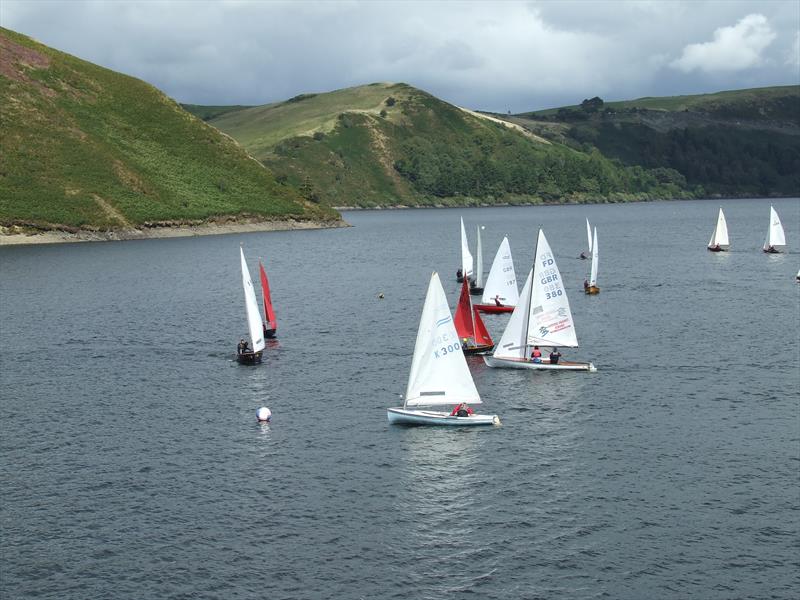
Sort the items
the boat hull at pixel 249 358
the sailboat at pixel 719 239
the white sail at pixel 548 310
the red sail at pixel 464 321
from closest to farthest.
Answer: the white sail at pixel 548 310, the boat hull at pixel 249 358, the red sail at pixel 464 321, the sailboat at pixel 719 239

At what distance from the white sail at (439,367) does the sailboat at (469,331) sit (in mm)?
20964

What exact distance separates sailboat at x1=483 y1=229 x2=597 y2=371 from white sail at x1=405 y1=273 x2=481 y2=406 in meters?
17.0

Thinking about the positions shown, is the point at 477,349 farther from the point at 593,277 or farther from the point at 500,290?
the point at 593,277

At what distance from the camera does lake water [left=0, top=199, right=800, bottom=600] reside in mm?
43531

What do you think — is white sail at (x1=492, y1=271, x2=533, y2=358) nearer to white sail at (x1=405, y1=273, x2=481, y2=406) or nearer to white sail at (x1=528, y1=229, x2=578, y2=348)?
white sail at (x1=528, y1=229, x2=578, y2=348)

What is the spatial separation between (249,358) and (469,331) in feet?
66.5

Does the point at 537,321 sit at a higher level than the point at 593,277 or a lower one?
lower

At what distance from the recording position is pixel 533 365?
268ft

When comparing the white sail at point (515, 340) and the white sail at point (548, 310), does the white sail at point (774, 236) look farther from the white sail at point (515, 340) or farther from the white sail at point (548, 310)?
the white sail at point (515, 340)

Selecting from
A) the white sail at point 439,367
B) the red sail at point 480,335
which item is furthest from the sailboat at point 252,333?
the white sail at point 439,367

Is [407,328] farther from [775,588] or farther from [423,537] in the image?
[775,588]

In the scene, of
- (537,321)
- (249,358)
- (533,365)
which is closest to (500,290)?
(537,321)

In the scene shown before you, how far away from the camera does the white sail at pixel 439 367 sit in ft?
212

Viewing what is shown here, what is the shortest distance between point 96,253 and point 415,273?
6989cm
